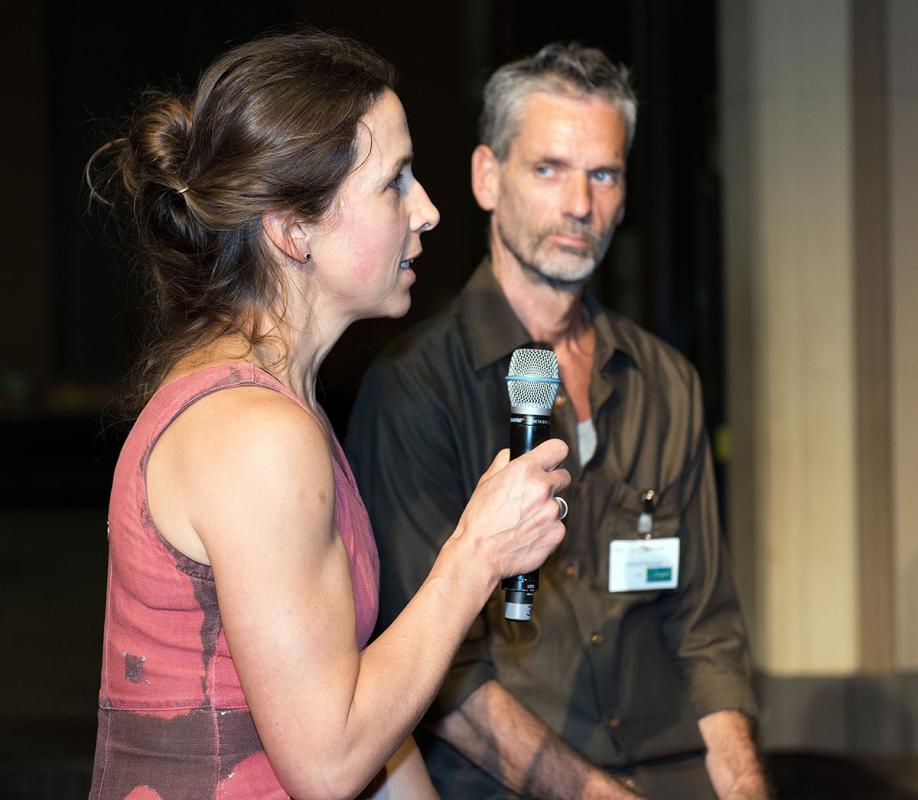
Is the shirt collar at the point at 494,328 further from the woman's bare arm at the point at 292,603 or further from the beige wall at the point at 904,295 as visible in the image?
the beige wall at the point at 904,295

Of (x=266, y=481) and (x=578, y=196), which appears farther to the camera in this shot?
(x=578, y=196)

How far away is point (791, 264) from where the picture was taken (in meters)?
4.19

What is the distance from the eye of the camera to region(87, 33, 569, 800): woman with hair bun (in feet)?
4.12

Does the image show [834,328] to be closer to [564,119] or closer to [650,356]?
[650,356]

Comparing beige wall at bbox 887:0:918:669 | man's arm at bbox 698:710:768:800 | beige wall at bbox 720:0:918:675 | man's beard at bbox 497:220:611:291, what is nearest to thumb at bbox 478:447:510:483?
man's beard at bbox 497:220:611:291

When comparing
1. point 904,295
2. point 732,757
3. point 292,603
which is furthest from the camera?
point 904,295

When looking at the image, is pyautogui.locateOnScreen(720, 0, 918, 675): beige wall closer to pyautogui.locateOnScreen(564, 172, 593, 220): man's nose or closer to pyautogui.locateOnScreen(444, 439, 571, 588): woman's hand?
pyautogui.locateOnScreen(564, 172, 593, 220): man's nose

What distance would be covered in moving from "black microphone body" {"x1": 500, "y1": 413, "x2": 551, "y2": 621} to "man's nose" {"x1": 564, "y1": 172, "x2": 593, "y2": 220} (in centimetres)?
78

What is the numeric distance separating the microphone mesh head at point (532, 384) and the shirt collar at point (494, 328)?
0.58 metres

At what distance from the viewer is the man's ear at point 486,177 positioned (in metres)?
2.36

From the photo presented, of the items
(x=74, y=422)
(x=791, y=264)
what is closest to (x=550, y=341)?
(x=791, y=264)

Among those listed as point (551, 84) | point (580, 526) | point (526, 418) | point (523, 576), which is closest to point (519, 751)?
point (580, 526)

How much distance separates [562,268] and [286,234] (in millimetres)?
854

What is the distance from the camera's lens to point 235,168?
1.46m
